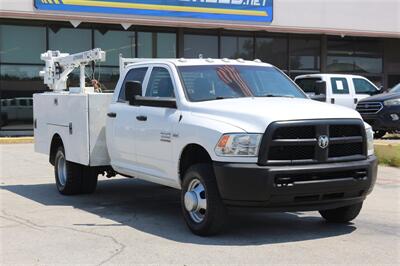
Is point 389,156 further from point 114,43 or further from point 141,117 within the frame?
point 114,43

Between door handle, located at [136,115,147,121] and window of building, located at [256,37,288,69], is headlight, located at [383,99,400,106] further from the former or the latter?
door handle, located at [136,115,147,121]

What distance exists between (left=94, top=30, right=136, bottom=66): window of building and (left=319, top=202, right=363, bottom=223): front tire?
1533 centimetres

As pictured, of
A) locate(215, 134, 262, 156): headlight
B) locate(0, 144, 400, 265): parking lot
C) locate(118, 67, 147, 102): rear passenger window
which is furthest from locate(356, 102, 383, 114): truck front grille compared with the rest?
locate(215, 134, 262, 156): headlight

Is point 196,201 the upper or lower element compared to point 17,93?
lower

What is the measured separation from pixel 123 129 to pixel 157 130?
932 mm

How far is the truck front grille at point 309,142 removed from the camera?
6.05m

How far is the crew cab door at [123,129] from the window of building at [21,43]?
13013mm

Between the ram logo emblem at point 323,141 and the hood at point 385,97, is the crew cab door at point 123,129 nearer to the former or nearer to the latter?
the ram logo emblem at point 323,141

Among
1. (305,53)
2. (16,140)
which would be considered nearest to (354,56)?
(305,53)

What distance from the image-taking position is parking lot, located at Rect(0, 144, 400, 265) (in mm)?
5719

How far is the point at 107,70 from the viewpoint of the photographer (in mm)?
21422

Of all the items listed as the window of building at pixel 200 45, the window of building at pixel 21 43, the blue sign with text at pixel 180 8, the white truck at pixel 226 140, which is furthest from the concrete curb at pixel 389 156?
the window of building at pixel 21 43

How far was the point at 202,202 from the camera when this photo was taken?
6.47 meters

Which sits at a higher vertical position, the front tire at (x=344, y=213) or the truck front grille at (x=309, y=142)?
the truck front grille at (x=309, y=142)
